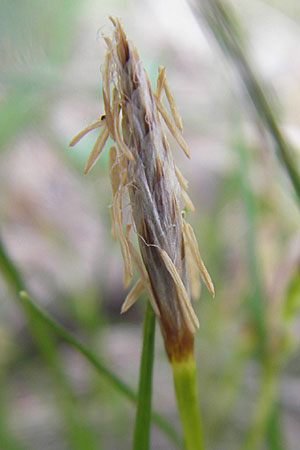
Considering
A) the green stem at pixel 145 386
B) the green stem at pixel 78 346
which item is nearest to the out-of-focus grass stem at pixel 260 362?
the green stem at pixel 78 346

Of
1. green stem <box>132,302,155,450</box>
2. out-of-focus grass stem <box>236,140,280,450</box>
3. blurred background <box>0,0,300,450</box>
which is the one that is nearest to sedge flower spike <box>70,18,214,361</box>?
green stem <box>132,302,155,450</box>

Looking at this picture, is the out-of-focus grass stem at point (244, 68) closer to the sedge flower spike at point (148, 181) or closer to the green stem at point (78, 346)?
the sedge flower spike at point (148, 181)

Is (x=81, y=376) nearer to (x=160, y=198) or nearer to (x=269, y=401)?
(x=269, y=401)

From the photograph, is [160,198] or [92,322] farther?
[92,322]

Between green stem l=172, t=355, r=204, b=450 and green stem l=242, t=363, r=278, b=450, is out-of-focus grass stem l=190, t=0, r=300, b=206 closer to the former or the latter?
green stem l=172, t=355, r=204, b=450

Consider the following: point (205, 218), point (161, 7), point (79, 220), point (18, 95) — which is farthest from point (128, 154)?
point (161, 7)

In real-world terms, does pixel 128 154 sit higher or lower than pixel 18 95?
lower


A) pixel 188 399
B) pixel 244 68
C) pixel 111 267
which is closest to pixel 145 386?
pixel 188 399

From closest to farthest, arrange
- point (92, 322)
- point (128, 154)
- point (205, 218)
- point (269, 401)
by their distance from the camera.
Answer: point (128, 154) < point (269, 401) < point (92, 322) < point (205, 218)
